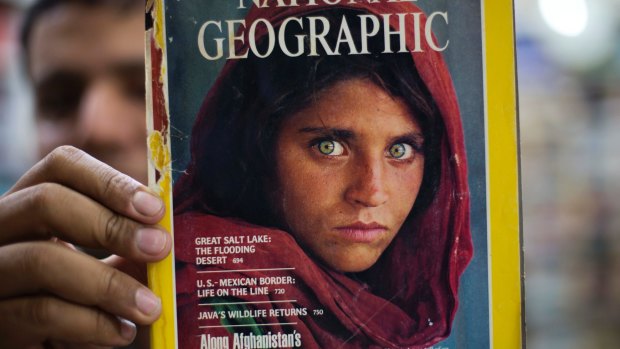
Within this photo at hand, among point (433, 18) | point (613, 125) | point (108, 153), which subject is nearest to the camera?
point (433, 18)

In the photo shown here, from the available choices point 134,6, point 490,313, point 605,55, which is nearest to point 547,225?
point 605,55

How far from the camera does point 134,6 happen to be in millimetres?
1176

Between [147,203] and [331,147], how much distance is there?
0.17m

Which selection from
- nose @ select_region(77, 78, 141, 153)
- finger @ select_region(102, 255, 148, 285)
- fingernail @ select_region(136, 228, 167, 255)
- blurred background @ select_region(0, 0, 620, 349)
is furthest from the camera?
blurred background @ select_region(0, 0, 620, 349)

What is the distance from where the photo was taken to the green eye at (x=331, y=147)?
560mm

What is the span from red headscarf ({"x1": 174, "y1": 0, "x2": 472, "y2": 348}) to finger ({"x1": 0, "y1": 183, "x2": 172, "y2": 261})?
3cm

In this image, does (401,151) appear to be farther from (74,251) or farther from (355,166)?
(74,251)

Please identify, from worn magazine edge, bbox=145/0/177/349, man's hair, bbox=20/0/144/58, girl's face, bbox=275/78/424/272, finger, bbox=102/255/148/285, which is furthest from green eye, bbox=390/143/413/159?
man's hair, bbox=20/0/144/58

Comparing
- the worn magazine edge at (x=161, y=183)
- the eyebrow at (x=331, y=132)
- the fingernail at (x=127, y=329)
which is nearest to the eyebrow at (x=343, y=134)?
→ the eyebrow at (x=331, y=132)

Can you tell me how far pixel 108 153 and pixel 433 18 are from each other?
720 mm

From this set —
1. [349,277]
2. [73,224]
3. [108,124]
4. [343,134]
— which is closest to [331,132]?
[343,134]

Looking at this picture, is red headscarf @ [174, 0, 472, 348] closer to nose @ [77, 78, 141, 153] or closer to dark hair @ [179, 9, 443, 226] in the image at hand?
dark hair @ [179, 9, 443, 226]

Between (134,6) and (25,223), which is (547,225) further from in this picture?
(25,223)

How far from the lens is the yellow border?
556 mm
